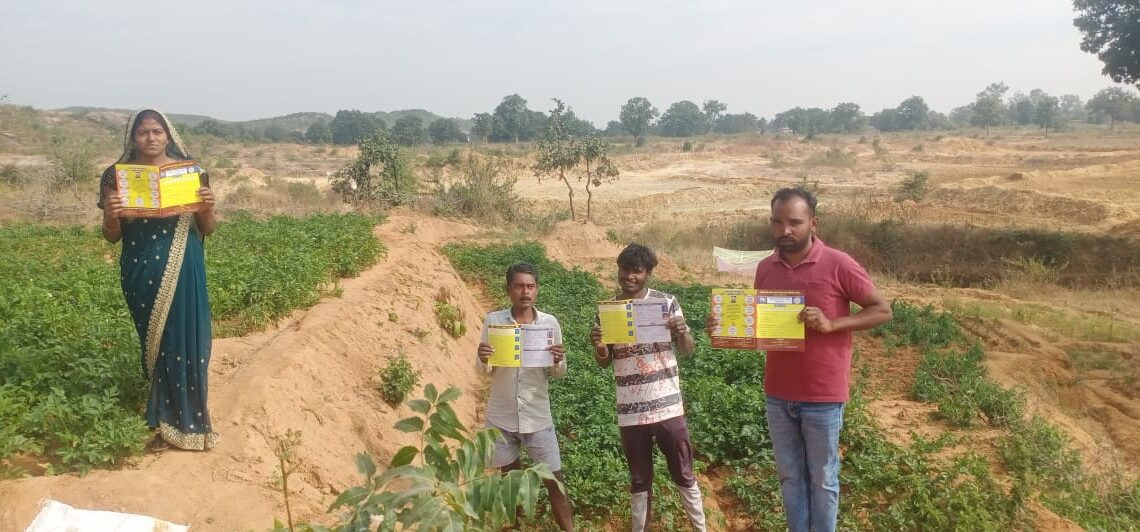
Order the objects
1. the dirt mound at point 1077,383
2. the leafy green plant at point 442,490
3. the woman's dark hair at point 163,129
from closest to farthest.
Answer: the leafy green plant at point 442,490 < the woman's dark hair at point 163,129 < the dirt mound at point 1077,383

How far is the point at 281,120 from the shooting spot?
12050 centimetres

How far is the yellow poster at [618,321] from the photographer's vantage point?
3.71 metres

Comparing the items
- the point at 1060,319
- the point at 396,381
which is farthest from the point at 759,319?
the point at 1060,319

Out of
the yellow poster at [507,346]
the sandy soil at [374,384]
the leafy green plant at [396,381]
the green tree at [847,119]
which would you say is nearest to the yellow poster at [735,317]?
the yellow poster at [507,346]

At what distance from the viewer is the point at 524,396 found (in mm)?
3979

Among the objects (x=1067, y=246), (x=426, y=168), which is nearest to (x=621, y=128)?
(x=426, y=168)

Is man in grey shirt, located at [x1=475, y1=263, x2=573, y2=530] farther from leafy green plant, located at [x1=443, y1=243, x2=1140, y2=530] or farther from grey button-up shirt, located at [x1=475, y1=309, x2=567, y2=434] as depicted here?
leafy green plant, located at [x1=443, y1=243, x2=1140, y2=530]

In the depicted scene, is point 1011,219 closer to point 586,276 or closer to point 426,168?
point 586,276

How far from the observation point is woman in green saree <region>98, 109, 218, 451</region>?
3818mm

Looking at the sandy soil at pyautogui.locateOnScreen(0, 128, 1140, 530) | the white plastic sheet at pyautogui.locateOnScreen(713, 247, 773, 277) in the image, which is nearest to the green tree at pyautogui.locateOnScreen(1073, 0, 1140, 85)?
the sandy soil at pyautogui.locateOnScreen(0, 128, 1140, 530)

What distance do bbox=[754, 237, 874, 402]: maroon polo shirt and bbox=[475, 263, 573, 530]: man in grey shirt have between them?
4.32 ft

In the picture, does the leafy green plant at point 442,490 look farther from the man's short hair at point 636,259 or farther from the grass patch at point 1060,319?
the grass patch at point 1060,319

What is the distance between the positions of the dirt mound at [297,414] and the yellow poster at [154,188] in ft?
4.61

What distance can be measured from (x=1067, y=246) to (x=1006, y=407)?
13.4 meters
